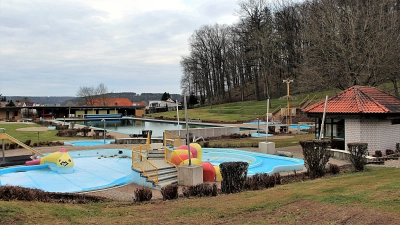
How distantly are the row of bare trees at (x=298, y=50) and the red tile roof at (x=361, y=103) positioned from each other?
3.98 meters

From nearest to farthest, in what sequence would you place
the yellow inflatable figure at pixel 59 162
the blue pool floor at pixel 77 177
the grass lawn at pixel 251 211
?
1. the grass lawn at pixel 251 211
2. the blue pool floor at pixel 77 177
3. the yellow inflatable figure at pixel 59 162

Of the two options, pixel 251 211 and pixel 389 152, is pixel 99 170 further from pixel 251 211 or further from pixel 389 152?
pixel 389 152

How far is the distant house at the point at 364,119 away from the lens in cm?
1844

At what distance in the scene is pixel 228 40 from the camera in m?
83.2

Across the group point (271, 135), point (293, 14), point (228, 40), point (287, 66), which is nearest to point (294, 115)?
point (271, 135)

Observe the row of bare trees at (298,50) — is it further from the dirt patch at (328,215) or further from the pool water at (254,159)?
the dirt patch at (328,215)

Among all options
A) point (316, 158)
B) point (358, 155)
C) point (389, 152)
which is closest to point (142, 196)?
point (316, 158)

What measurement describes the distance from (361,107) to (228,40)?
66946 mm

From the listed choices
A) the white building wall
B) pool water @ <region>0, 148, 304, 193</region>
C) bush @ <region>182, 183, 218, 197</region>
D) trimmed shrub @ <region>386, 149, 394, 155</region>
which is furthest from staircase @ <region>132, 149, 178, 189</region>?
A: trimmed shrub @ <region>386, 149, 394, 155</region>

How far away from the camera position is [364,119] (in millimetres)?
18484

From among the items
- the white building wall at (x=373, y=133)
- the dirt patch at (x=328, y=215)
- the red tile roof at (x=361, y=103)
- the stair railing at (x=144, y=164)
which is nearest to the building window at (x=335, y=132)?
the white building wall at (x=373, y=133)

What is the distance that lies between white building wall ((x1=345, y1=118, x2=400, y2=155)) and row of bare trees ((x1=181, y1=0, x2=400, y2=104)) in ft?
21.1

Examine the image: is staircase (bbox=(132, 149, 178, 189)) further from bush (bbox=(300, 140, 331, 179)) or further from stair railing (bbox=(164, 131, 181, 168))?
bush (bbox=(300, 140, 331, 179))

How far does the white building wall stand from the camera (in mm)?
18469
